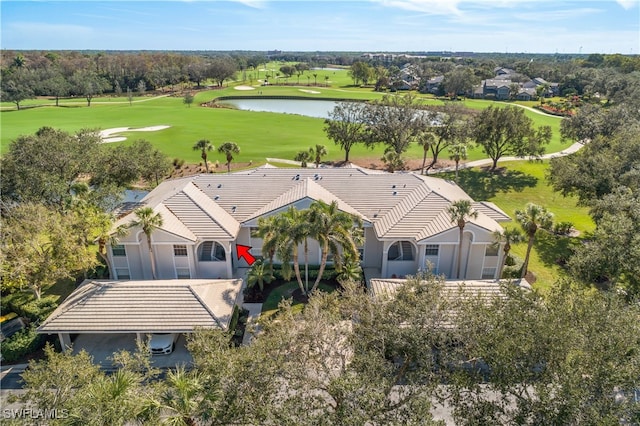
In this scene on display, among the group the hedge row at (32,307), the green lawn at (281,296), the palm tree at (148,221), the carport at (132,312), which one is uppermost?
the palm tree at (148,221)

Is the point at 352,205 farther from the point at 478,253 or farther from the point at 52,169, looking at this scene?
the point at 52,169

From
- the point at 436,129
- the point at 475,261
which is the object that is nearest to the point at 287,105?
the point at 436,129

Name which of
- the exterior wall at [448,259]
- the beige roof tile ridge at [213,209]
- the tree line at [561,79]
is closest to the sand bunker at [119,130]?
the beige roof tile ridge at [213,209]

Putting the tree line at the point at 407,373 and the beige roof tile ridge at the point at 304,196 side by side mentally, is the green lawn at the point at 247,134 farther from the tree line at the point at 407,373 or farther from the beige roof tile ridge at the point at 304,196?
the tree line at the point at 407,373

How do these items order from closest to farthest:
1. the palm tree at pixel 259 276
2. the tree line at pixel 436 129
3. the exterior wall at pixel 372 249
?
the palm tree at pixel 259 276 < the exterior wall at pixel 372 249 < the tree line at pixel 436 129

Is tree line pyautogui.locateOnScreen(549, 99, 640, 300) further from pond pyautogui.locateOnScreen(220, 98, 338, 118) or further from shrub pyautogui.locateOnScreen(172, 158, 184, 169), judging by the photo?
pond pyautogui.locateOnScreen(220, 98, 338, 118)

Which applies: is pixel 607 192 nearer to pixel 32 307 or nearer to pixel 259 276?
pixel 259 276
